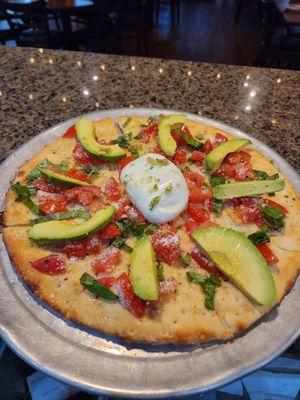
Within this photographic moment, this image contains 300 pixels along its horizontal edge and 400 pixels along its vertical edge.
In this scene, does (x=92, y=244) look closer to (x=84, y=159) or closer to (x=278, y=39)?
Answer: (x=84, y=159)

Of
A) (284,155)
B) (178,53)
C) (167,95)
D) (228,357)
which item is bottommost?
(178,53)

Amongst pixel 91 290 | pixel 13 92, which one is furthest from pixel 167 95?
pixel 91 290

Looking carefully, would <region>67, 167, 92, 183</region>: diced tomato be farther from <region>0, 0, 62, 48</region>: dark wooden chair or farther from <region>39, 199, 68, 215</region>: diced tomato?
<region>0, 0, 62, 48</region>: dark wooden chair

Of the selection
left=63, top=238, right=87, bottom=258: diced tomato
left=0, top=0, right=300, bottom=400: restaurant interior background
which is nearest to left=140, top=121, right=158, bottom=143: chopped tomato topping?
left=63, top=238, right=87, bottom=258: diced tomato

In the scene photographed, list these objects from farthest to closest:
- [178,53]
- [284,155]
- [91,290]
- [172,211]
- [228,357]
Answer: [178,53] < [284,155] < [172,211] < [91,290] < [228,357]

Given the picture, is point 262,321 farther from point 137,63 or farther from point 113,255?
point 137,63

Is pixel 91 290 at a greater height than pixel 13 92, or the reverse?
pixel 13 92

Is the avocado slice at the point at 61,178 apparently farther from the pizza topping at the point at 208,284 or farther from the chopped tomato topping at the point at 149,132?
the pizza topping at the point at 208,284
